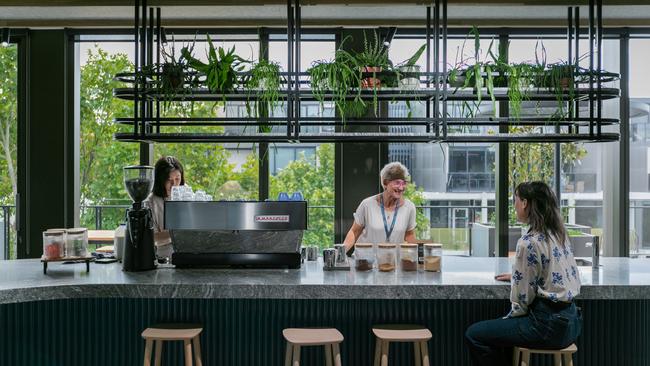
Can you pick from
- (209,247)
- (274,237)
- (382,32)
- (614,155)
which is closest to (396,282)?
(274,237)

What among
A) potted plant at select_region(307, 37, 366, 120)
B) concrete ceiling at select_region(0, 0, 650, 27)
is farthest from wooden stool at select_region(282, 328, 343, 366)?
concrete ceiling at select_region(0, 0, 650, 27)

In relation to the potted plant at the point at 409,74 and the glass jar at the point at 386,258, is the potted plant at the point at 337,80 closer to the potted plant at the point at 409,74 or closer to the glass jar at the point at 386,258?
the potted plant at the point at 409,74

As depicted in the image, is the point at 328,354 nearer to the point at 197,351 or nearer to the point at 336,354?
the point at 336,354

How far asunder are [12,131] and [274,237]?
11.7 ft

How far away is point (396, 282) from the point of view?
8.91 feet

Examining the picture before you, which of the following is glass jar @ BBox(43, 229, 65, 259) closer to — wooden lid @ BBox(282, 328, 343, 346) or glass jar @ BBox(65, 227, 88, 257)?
glass jar @ BBox(65, 227, 88, 257)

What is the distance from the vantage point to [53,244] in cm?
298

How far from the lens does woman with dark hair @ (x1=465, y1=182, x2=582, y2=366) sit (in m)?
2.47

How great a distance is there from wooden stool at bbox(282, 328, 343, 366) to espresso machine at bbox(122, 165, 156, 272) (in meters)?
0.90

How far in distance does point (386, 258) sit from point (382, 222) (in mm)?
1059

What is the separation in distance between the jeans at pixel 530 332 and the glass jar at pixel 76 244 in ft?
6.66

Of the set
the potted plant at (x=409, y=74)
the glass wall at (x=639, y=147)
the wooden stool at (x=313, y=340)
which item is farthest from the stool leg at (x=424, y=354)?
the glass wall at (x=639, y=147)

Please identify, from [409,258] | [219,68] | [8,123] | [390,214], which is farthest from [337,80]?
[8,123]

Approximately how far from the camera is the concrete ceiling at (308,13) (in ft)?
11.0
